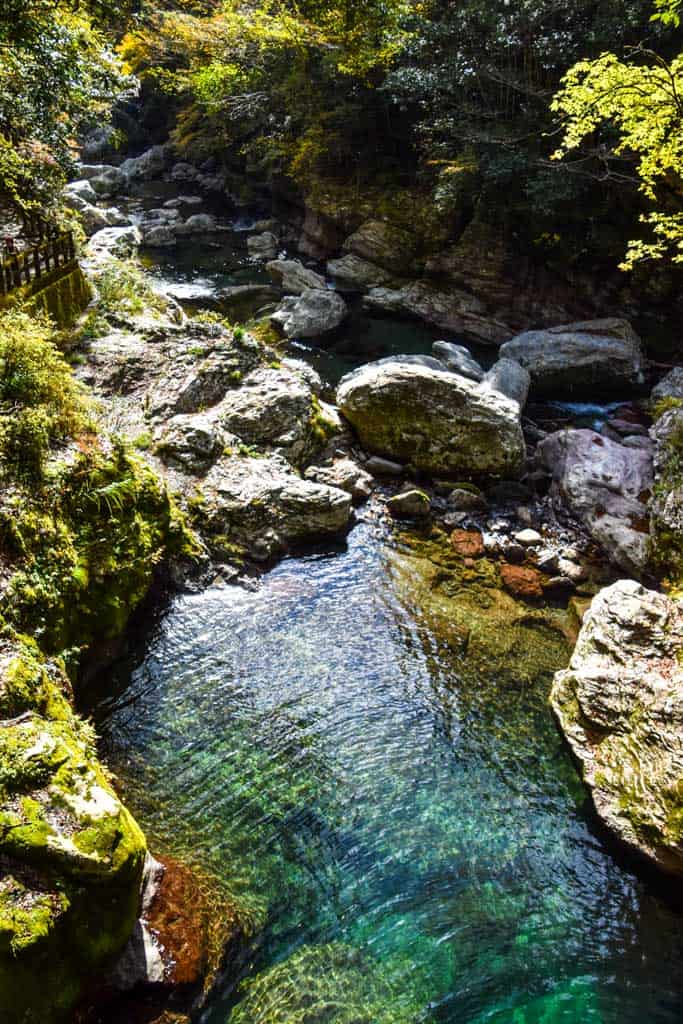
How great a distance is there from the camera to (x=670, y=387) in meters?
14.6

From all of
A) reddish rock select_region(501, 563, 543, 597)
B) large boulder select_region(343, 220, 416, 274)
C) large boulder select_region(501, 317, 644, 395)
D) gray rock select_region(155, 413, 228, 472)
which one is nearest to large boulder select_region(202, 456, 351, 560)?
gray rock select_region(155, 413, 228, 472)

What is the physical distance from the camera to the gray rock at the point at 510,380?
1445cm

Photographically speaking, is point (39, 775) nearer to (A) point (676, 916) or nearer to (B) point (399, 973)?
(B) point (399, 973)

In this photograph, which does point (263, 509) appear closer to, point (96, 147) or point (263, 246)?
point (263, 246)

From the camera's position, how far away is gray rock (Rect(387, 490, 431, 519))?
11.1 meters

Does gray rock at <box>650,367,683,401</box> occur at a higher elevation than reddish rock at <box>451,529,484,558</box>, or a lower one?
higher

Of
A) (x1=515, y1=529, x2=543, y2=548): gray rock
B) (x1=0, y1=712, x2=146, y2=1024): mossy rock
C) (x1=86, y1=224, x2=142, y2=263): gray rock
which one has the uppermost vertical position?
(x1=86, y1=224, x2=142, y2=263): gray rock

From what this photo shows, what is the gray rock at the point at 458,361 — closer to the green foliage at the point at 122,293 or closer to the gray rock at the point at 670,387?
the gray rock at the point at 670,387

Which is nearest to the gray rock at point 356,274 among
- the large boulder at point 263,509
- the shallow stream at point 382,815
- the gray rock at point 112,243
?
the gray rock at point 112,243

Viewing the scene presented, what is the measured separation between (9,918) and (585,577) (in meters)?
8.72

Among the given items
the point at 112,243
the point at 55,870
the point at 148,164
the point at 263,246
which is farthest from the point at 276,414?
the point at 148,164

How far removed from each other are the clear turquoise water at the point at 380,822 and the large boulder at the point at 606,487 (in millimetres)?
3505

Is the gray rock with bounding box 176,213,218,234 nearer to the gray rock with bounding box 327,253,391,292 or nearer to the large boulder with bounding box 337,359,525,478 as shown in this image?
the gray rock with bounding box 327,253,391,292

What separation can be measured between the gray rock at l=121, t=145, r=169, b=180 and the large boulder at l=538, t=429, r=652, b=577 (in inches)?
1409
